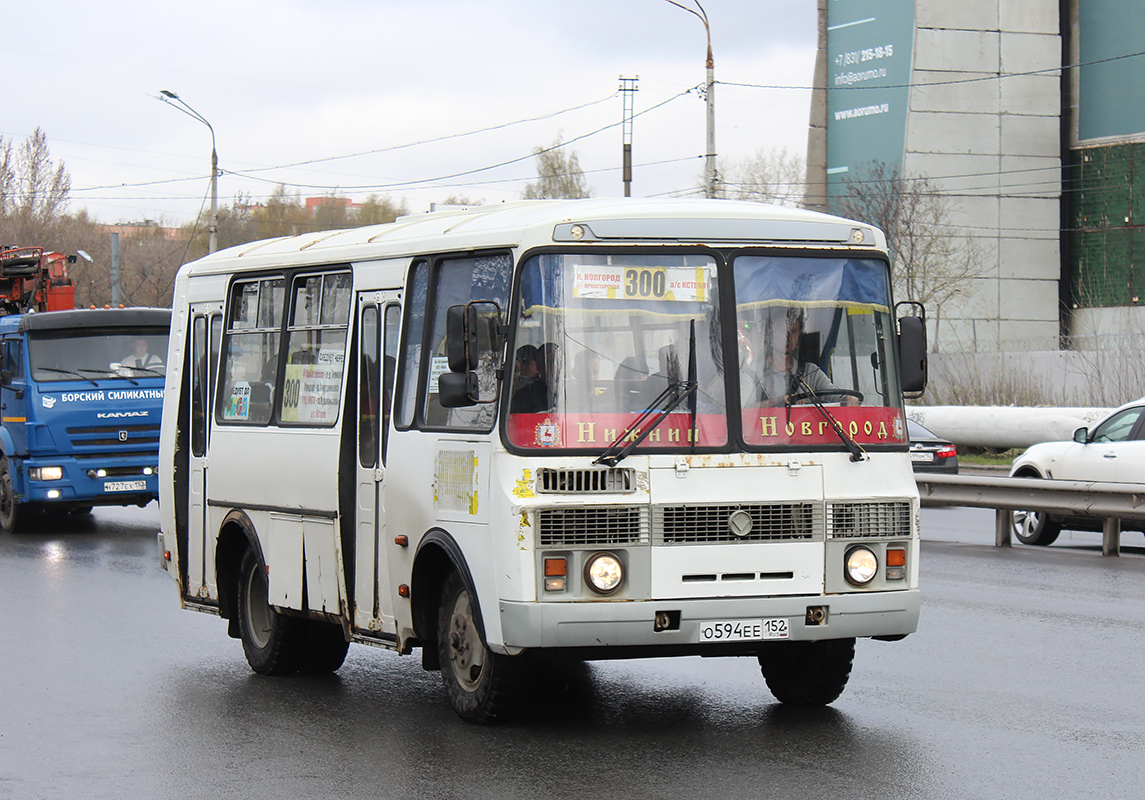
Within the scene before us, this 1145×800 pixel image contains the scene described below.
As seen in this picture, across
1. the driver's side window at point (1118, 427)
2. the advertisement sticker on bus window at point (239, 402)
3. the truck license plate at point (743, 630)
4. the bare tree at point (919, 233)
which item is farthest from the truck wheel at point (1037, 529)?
the bare tree at point (919, 233)

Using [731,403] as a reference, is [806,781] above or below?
below

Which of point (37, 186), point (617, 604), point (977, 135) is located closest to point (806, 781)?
point (617, 604)

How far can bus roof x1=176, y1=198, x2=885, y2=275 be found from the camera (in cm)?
725

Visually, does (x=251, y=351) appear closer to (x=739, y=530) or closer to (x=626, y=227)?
(x=626, y=227)

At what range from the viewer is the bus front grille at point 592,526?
276 inches

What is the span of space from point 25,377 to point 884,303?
13.9 metres

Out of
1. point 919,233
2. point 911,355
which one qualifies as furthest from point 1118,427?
point 919,233

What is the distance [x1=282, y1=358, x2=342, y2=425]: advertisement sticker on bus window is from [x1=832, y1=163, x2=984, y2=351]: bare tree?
42.7 meters

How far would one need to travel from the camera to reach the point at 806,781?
648 cm

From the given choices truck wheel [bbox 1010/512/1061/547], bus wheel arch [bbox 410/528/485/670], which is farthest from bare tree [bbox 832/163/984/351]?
bus wheel arch [bbox 410/528/485/670]

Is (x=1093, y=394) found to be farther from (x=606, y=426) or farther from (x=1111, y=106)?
(x=606, y=426)

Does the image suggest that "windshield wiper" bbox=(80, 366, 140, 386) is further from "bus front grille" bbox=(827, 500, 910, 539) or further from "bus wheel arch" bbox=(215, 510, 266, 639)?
"bus front grille" bbox=(827, 500, 910, 539)

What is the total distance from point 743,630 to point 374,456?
7.49 feet

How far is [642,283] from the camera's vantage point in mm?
7258
